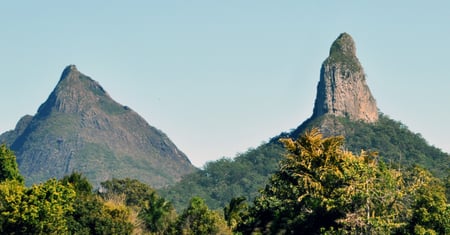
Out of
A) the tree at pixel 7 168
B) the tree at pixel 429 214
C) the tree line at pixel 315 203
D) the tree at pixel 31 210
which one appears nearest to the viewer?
the tree line at pixel 315 203

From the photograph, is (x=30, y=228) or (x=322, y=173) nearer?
(x=322, y=173)

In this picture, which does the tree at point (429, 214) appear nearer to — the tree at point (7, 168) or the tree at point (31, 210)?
the tree at point (31, 210)

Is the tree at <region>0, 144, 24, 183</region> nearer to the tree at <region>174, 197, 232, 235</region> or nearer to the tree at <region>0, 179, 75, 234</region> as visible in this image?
the tree at <region>174, 197, 232, 235</region>

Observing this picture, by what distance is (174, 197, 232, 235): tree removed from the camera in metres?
66.8

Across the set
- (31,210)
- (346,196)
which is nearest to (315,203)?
(346,196)

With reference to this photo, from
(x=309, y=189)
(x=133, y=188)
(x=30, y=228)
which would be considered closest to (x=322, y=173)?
(x=309, y=189)

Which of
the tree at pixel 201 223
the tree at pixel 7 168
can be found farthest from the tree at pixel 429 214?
the tree at pixel 7 168

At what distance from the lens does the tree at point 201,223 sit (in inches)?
2630

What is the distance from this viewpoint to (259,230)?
5931 centimetres

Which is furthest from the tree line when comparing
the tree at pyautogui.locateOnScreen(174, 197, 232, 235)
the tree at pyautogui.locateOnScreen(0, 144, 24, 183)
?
the tree at pyautogui.locateOnScreen(0, 144, 24, 183)

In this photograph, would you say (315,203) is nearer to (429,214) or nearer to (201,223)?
(429,214)

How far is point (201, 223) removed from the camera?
6875cm

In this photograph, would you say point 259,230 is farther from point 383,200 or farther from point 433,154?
point 433,154

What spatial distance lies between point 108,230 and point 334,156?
2117 centimetres
